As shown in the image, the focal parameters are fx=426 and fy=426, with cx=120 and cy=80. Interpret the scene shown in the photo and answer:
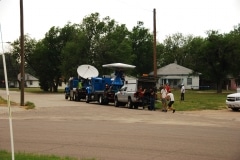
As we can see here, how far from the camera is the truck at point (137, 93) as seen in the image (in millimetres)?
29406

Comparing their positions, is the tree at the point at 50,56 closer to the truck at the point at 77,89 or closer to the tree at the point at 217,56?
the tree at the point at 217,56

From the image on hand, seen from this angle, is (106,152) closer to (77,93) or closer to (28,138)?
(28,138)

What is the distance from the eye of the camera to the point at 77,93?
41188 mm

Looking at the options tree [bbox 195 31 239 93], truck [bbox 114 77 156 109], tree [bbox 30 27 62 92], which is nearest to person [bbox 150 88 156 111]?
truck [bbox 114 77 156 109]

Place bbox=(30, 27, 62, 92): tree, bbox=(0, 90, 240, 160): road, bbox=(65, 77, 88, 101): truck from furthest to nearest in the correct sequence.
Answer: bbox=(30, 27, 62, 92): tree < bbox=(65, 77, 88, 101): truck < bbox=(0, 90, 240, 160): road

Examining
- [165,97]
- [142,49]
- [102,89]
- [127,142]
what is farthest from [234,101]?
[142,49]

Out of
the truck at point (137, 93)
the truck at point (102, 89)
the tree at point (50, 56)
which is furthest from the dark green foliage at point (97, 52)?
the truck at point (137, 93)

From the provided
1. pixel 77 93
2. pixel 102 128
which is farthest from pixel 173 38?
pixel 102 128

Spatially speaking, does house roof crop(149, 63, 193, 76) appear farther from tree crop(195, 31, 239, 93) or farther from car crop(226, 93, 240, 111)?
car crop(226, 93, 240, 111)

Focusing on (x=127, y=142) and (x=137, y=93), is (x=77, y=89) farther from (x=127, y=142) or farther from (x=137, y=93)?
(x=127, y=142)

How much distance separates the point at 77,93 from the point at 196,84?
48.5 metres

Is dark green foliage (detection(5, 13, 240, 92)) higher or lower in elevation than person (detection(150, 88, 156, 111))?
higher

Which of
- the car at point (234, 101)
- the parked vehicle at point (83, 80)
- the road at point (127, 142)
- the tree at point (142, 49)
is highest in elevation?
the tree at point (142, 49)

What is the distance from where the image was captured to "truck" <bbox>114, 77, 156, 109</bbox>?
29.4 metres
